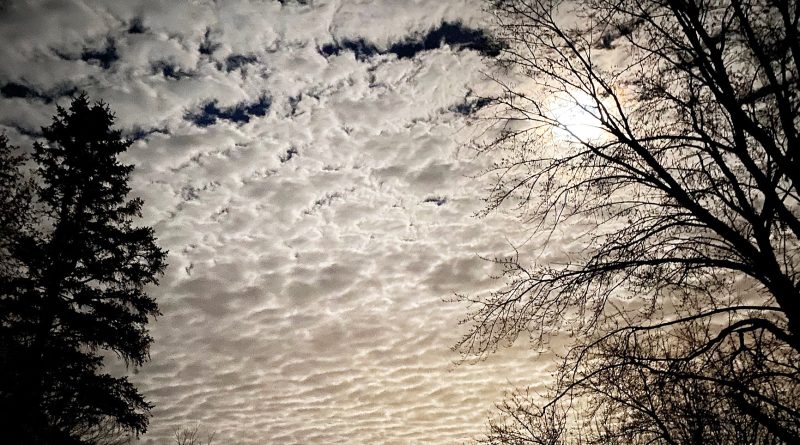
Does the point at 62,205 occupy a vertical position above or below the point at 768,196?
above

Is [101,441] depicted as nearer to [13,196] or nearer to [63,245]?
[63,245]

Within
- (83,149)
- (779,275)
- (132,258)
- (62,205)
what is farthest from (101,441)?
(779,275)

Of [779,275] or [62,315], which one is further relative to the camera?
[62,315]

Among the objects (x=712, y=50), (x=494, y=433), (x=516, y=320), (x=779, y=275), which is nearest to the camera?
(x=779, y=275)

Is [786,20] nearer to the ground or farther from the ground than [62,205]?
nearer to the ground

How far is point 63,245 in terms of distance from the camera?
11102 mm

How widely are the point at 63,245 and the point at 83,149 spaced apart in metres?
3.48

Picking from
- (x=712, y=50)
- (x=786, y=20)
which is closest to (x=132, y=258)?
(x=712, y=50)

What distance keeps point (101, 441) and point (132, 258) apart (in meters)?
6.58

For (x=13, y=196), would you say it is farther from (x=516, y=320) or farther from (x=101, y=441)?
(x=516, y=320)

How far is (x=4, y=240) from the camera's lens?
8609 mm

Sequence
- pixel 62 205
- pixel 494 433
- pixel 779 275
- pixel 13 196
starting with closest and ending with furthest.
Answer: pixel 779 275
pixel 13 196
pixel 62 205
pixel 494 433

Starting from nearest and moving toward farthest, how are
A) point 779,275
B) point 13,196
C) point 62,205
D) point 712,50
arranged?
point 779,275, point 712,50, point 13,196, point 62,205

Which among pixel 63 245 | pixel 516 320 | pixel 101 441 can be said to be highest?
pixel 63 245
